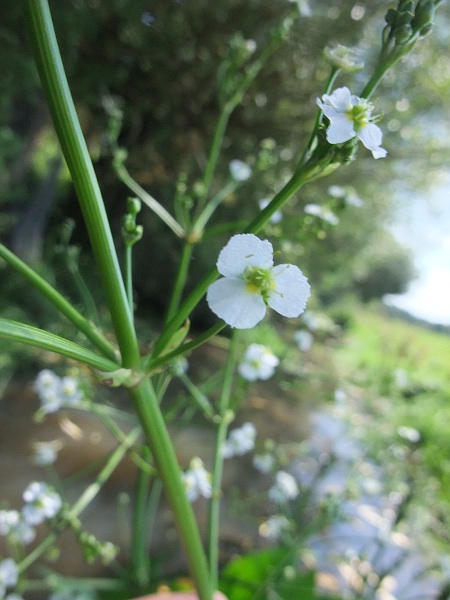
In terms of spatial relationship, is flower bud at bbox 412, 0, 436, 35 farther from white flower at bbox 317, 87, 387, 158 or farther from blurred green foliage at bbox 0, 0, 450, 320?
blurred green foliage at bbox 0, 0, 450, 320

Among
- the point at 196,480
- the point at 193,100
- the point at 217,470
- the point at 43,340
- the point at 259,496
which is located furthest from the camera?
the point at 193,100

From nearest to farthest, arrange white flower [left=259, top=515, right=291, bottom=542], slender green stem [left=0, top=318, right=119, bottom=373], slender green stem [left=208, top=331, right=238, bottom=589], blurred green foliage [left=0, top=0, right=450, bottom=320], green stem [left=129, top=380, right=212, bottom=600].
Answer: slender green stem [left=0, top=318, right=119, bottom=373] → green stem [left=129, top=380, right=212, bottom=600] → slender green stem [left=208, top=331, right=238, bottom=589] → white flower [left=259, top=515, right=291, bottom=542] → blurred green foliage [left=0, top=0, right=450, bottom=320]

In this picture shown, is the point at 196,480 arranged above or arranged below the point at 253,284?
below

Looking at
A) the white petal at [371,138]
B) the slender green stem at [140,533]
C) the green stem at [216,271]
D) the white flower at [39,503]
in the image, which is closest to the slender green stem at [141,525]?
the slender green stem at [140,533]

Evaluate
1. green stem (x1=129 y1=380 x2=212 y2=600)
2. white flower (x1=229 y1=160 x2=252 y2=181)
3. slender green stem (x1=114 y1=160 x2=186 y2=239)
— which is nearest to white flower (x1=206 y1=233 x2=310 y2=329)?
green stem (x1=129 y1=380 x2=212 y2=600)

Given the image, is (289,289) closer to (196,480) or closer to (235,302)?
(235,302)

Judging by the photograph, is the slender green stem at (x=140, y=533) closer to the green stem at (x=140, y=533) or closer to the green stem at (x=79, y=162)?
the green stem at (x=140, y=533)

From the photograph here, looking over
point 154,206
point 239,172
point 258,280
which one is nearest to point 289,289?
point 258,280
